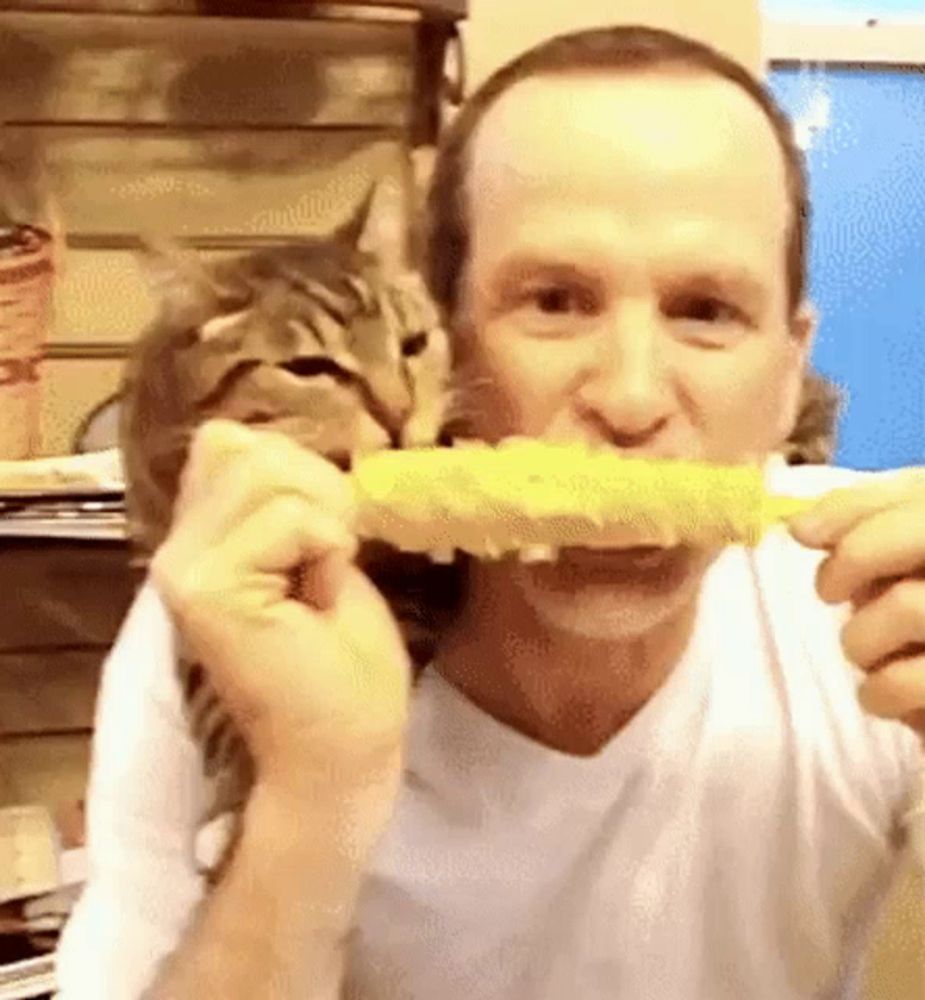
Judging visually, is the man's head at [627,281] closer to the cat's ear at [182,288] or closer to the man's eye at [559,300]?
the man's eye at [559,300]

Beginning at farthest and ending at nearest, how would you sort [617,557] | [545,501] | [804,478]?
[804,478], [617,557], [545,501]

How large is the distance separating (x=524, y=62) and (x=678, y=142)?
15cm

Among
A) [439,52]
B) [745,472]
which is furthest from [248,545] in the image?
[439,52]

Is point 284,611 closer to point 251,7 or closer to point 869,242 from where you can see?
point 251,7

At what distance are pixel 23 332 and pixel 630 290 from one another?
0.63 m

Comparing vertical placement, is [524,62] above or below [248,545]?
above

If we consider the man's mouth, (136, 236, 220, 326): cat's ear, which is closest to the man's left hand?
the man's mouth

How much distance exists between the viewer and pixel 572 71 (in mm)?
993

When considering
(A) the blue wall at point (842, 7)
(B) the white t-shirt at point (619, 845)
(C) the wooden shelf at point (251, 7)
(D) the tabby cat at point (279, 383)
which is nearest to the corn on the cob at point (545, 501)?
(D) the tabby cat at point (279, 383)

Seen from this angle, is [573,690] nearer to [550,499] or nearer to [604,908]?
[604,908]

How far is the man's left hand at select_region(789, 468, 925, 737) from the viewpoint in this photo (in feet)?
2.45

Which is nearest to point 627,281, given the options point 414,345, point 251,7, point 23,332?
point 414,345

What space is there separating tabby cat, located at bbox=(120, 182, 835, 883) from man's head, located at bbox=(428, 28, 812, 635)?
0.04 meters

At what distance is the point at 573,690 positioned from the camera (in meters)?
1.02
